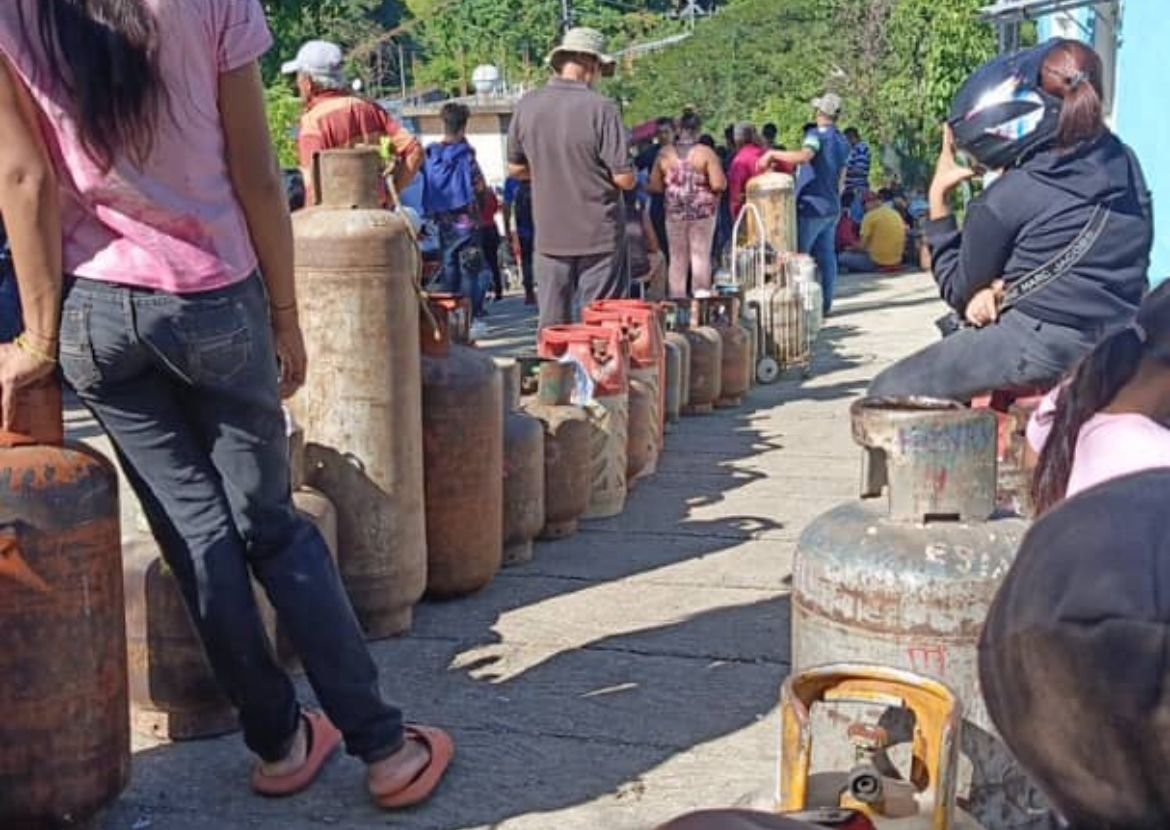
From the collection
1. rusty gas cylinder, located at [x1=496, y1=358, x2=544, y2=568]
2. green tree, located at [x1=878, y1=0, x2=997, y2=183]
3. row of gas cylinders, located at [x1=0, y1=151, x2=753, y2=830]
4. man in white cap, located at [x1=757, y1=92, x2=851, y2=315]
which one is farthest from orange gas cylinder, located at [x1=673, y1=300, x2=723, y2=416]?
green tree, located at [x1=878, y1=0, x2=997, y2=183]

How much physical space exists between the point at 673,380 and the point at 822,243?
18.1 feet

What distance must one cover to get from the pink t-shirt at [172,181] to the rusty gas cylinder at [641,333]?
3.64 m

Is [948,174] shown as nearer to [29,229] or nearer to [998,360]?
[998,360]

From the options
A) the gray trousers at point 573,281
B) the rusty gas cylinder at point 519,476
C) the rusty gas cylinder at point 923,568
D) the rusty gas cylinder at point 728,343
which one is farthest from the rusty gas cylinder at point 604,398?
the rusty gas cylinder at point 923,568

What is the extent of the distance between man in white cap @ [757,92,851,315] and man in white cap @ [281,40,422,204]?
5331mm

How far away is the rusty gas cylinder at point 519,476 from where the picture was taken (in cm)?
547

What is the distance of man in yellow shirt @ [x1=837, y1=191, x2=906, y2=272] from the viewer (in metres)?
19.0

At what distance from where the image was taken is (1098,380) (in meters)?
3.42

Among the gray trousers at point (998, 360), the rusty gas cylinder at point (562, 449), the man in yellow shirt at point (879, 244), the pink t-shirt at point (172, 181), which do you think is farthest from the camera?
the man in yellow shirt at point (879, 244)

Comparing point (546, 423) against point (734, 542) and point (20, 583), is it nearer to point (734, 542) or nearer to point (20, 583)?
point (734, 542)

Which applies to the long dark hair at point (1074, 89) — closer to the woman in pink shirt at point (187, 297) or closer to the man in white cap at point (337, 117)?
the woman in pink shirt at point (187, 297)

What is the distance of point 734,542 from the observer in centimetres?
600

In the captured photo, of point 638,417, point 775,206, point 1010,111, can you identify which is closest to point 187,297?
point 1010,111

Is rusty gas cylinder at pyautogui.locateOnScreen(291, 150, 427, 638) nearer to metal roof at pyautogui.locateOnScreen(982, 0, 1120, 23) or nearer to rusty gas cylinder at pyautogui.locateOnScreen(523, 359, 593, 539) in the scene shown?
rusty gas cylinder at pyautogui.locateOnScreen(523, 359, 593, 539)
